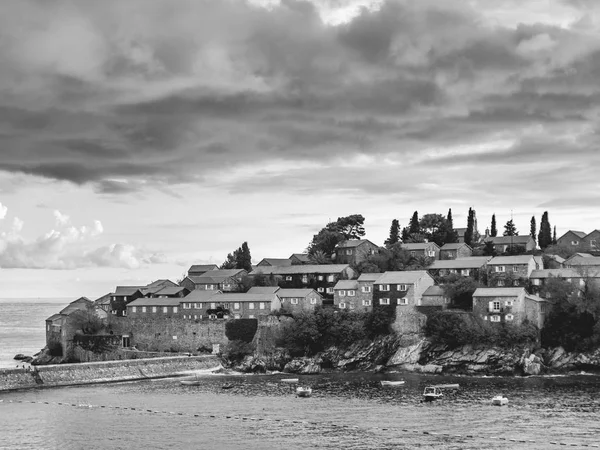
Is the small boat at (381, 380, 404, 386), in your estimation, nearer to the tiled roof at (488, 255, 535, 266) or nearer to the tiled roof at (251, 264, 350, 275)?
the tiled roof at (488, 255, 535, 266)

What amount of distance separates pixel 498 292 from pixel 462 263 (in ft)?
69.8

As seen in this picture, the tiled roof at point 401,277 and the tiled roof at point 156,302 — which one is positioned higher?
the tiled roof at point 401,277

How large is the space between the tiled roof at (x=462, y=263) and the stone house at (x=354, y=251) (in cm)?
1761

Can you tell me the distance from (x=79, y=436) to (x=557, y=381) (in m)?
56.4

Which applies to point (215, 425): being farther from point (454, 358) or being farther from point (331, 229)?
point (331, 229)

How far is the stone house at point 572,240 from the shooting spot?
148250 mm

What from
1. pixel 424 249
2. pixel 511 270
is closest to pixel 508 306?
pixel 511 270

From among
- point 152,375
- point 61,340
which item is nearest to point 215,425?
point 152,375

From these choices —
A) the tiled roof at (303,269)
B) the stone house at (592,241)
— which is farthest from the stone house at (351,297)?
the stone house at (592,241)

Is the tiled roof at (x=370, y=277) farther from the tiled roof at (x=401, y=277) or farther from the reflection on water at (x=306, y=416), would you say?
the reflection on water at (x=306, y=416)

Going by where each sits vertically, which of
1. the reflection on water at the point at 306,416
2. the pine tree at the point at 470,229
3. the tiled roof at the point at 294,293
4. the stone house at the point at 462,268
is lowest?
the reflection on water at the point at 306,416

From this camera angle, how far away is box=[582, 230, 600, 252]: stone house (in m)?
147

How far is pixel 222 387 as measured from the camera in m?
94.9

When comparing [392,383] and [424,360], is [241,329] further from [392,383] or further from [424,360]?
[392,383]
